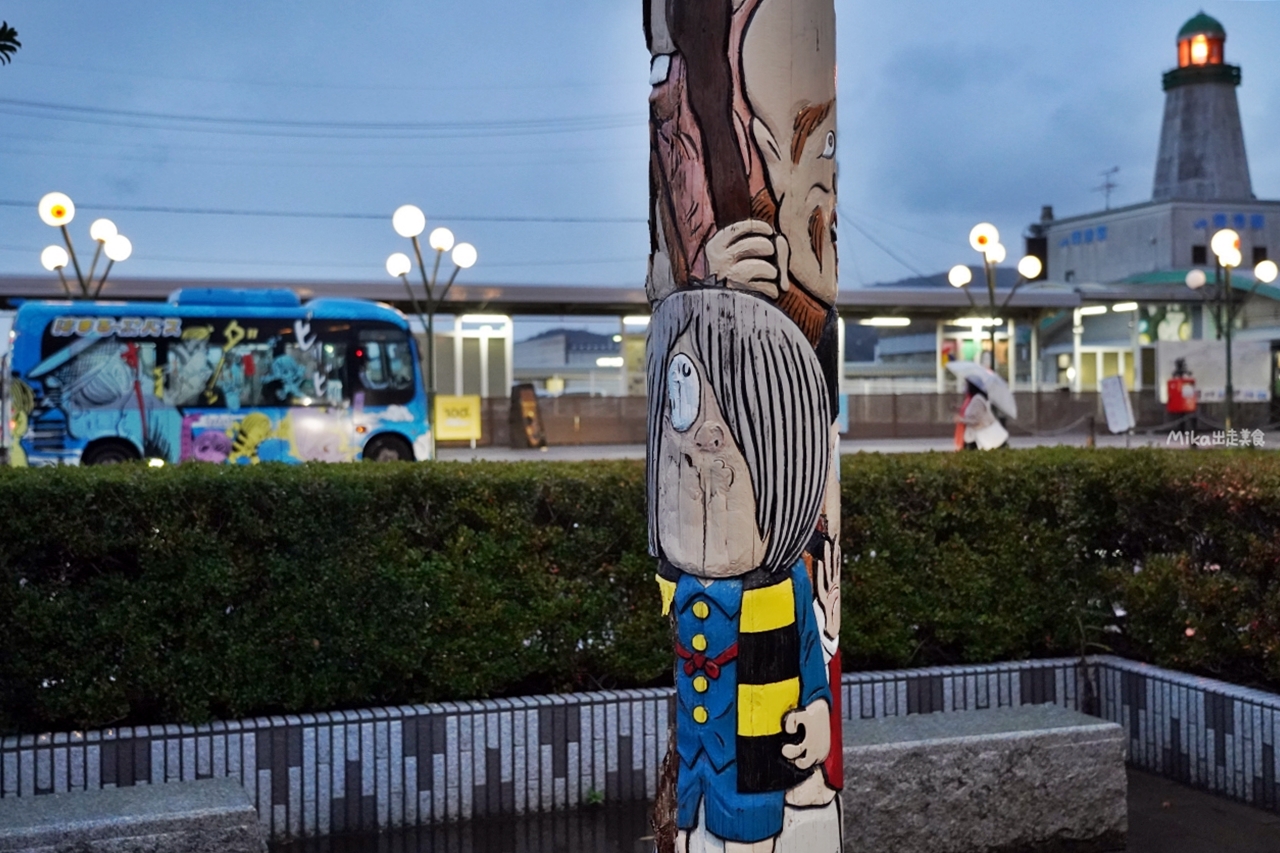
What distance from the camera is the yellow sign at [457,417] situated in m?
29.9

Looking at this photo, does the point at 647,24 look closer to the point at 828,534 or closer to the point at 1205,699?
the point at 828,534

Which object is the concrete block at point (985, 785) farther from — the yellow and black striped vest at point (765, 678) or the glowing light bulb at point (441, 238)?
the glowing light bulb at point (441, 238)

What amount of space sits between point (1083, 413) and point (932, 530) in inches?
1275

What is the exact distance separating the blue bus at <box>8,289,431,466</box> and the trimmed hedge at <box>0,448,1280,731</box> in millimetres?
14473

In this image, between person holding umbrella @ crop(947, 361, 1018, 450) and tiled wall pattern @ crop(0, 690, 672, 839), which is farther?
person holding umbrella @ crop(947, 361, 1018, 450)

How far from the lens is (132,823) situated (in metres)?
4.38

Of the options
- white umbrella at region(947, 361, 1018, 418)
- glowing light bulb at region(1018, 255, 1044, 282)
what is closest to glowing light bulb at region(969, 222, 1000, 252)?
glowing light bulb at region(1018, 255, 1044, 282)

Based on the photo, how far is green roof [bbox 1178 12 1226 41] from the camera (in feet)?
203

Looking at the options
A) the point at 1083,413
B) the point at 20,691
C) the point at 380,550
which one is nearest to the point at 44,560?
the point at 20,691

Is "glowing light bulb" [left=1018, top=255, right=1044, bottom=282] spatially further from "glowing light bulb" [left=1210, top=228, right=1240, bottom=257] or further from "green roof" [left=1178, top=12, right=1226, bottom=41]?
"green roof" [left=1178, top=12, right=1226, bottom=41]

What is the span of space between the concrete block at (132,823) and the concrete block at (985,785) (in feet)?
7.32

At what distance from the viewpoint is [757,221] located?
3162 mm

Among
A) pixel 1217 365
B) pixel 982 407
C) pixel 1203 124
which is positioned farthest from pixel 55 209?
pixel 1203 124

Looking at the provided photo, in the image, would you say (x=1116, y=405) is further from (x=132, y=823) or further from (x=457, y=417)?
(x=132, y=823)
